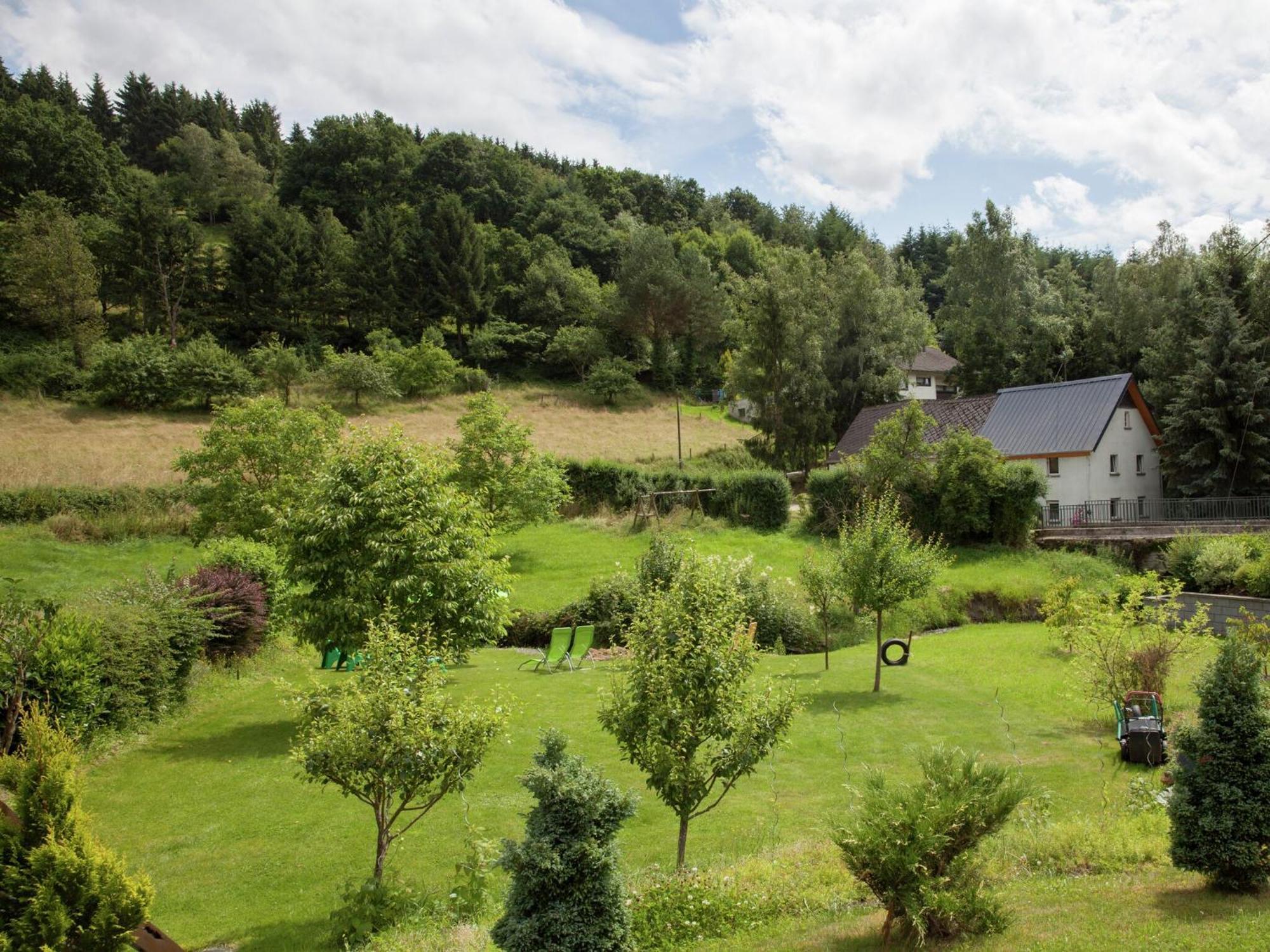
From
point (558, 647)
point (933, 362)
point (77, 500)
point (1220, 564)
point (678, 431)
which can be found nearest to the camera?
point (558, 647)

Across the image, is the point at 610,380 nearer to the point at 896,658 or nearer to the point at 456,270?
the point at 456,270

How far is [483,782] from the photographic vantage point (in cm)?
1188

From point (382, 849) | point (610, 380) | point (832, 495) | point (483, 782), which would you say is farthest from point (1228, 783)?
point (610, 380)

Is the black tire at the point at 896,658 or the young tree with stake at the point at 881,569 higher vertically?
Answer: the young tree with stake at the point at 881,569

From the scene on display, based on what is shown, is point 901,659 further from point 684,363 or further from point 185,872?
point 684,363

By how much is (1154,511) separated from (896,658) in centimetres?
2305

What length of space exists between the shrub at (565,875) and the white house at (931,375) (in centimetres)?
5736

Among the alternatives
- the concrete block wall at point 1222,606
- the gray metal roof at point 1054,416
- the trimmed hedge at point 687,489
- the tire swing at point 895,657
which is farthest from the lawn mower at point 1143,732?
the gray metal roof at point 1054,416

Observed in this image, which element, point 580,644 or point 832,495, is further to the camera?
point 832,495

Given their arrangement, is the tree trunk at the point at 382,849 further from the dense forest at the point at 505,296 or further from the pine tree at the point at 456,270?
the pine tree at the point at 456,270

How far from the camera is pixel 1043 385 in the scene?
133 feet

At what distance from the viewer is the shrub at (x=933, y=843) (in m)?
6.45

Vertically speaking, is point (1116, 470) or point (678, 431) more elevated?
point (678, 431)

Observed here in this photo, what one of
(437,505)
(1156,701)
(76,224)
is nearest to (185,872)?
(437,505)
